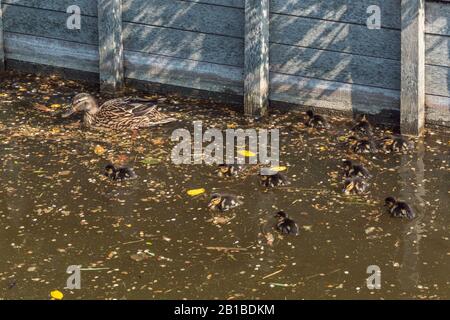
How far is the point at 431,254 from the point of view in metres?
8.77

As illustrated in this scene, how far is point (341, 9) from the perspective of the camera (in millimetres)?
11516

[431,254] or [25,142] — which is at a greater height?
[25,142]

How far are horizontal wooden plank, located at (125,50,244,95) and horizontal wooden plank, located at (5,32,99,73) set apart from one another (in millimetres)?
587

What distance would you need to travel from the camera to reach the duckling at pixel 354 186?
9922 millimetres

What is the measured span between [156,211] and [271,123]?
2.63 meters

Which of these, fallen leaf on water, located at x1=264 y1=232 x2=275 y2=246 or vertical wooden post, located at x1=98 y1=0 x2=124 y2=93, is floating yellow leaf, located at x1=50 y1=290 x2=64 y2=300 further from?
vertical wooden post, located at x1=98 y1=0 x2=124 y2=93

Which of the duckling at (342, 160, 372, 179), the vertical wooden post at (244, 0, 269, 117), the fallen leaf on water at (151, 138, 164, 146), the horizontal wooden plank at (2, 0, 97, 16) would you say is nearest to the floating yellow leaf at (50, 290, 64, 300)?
the duckling at (342, 160, 372, 179)

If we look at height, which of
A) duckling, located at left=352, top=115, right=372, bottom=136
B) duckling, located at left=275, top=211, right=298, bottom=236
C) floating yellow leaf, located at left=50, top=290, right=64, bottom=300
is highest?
duckling, located at left=352, top=115, right=372, bottom=136

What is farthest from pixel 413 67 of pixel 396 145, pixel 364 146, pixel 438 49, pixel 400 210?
pixel 400 210

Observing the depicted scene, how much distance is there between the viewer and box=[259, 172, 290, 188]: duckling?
10.1m

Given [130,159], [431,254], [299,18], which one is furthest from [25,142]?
[431,254]

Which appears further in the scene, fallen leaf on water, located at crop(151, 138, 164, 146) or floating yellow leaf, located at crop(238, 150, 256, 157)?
fallen leaf on water, located at crop(151, 138, 164, 146)

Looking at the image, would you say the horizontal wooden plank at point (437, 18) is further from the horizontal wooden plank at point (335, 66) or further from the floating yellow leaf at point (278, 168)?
the floating yellow leaf at point (278, 168)

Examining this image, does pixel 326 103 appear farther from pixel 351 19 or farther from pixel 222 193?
pixel 222 193
